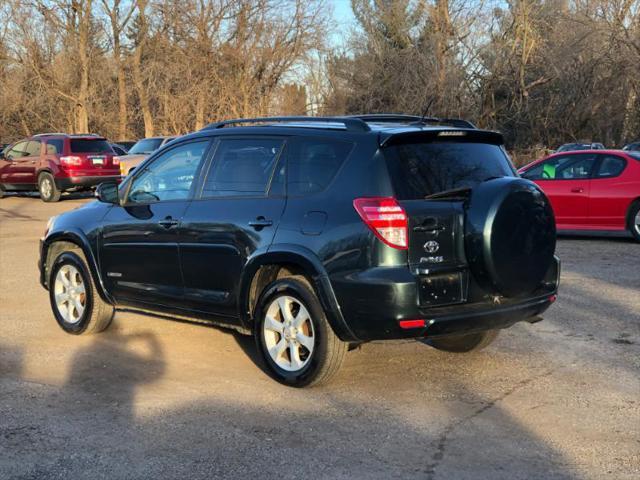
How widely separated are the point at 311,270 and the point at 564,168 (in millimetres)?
9070

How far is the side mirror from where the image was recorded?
690 centimetres

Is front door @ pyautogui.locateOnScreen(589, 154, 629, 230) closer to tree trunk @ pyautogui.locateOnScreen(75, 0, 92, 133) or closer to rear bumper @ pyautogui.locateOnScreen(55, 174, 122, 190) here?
rear bumper @ pyautogui.locateOnScreen(55, 174, 122, 190)

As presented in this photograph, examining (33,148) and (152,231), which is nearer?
(152,231)

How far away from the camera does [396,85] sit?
3625cm

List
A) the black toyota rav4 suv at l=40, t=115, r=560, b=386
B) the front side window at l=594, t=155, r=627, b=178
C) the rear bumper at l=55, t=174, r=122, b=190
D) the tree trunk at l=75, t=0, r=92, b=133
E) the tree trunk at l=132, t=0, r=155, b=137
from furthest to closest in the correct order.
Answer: the tree trunk at l=75, t=0, r=92, b=133
the tree trunk at l=132, t=0, r=155, b=137
the rear bumper at l=55, t=174, r=122, b=190
the front side window at l=594, t=155, r=627, b=178
the black toyota rav4 suv at l=40, t=115, r=560, b=386

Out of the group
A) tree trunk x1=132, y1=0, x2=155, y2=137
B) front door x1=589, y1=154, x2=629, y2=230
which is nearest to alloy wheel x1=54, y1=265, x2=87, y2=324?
front door x1=589, y1=154, x2=629, y2=230

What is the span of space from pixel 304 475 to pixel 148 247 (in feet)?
9.72

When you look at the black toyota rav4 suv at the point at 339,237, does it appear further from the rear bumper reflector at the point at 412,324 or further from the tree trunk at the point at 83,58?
the tree trunk at the point at 83,58

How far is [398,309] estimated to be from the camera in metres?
4.97

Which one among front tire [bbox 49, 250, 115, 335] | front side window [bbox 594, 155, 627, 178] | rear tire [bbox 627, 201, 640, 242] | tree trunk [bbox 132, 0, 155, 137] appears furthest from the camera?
tree trunk [bbox 132, 0, 155, 137]

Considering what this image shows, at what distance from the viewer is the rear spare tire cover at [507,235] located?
201 inches

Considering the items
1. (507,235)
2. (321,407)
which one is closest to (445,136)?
(507,235)

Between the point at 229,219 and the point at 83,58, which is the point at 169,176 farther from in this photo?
the point at 83,58

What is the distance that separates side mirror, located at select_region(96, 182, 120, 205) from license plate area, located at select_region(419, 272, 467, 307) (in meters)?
3.04
